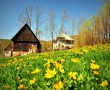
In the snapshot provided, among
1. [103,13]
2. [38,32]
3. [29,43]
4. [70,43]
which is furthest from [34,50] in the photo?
[70,43]

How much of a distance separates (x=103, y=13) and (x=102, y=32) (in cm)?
349

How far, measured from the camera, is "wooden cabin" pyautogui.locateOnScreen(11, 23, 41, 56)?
1422 inches

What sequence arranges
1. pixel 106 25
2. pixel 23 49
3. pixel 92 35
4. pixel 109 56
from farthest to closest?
pixel 23 49 → pixel 92 35 → pixel 106 25 → pixel 109 56

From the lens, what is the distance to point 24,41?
1444 inches

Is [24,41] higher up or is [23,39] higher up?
[23,39]

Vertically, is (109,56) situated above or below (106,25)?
below

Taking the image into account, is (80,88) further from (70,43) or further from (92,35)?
(70,43)

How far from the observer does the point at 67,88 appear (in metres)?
2.07

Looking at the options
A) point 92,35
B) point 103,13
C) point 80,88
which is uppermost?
point 103,13

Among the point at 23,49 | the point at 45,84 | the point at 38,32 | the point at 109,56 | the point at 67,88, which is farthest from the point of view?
the point at 38,32

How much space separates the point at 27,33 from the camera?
36719mm

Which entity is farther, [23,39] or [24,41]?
[24,41]

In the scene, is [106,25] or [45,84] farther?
[106,25]

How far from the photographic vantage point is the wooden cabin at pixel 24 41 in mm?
36125
